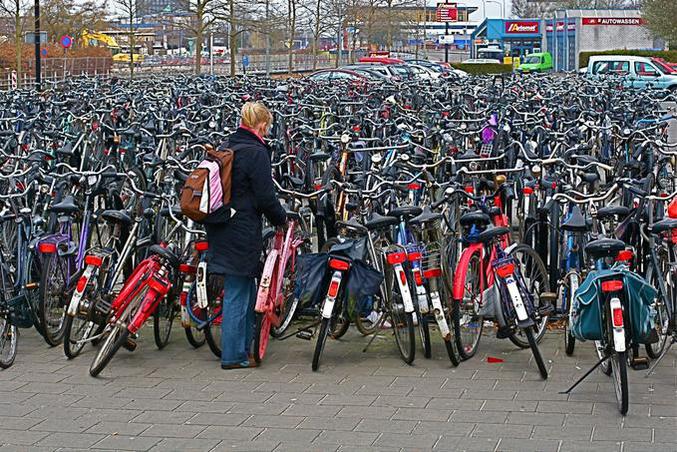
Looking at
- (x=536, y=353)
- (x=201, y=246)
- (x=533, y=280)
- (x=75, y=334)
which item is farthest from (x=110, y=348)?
(x=533, y=280)

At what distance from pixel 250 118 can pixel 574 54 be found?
6125 centimetres

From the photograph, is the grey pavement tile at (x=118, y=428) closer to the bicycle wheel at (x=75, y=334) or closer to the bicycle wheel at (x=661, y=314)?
the bicycle wheel at (x=75, y=334)

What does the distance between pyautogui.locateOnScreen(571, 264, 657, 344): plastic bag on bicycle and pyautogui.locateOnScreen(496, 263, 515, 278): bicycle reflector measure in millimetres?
537

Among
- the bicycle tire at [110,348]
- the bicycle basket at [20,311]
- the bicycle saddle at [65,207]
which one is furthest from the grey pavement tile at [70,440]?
the bicycle saddle at [65,207]

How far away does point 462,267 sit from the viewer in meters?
6.48

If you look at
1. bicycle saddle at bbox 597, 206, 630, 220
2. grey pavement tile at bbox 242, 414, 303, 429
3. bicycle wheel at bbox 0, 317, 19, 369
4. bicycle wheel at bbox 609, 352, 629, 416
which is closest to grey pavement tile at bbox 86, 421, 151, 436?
grey pavement tile at bbox 242, 414, 303, 429

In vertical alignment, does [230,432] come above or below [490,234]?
below

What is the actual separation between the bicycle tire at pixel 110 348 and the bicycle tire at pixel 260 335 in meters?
0.69

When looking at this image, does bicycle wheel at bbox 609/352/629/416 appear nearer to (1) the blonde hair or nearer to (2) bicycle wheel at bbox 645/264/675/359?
(2) bicycle wheel at bbox 645/264/675/359

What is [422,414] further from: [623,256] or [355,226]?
[355,226]

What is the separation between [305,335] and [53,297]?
1.50 m

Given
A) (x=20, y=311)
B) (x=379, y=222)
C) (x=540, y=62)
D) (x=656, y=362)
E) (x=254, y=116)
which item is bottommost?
(x=656, y=362)

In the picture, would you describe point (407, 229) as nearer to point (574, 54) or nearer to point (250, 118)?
point (250, 118)

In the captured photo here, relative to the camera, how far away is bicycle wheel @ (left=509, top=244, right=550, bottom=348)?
22.7ft
